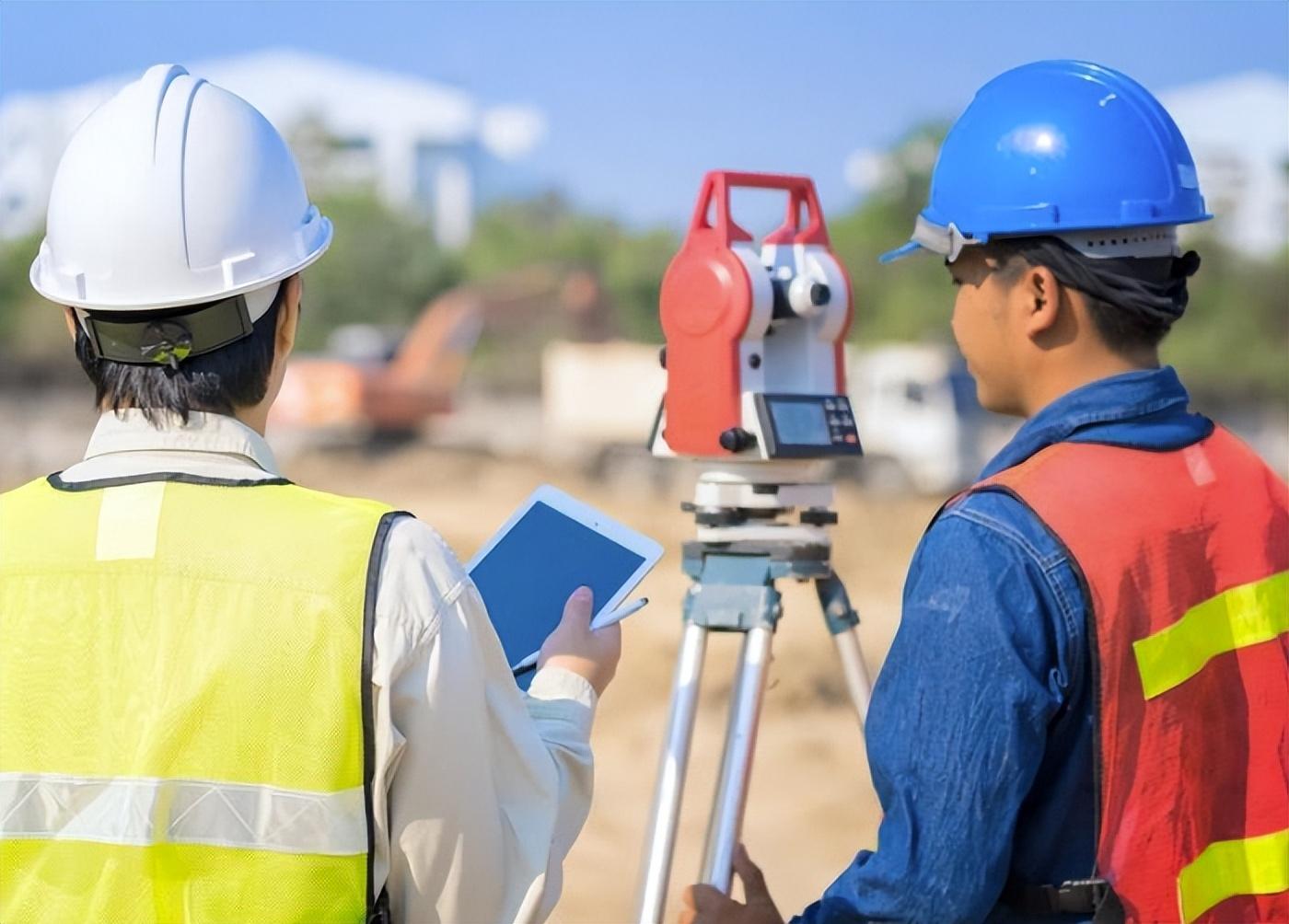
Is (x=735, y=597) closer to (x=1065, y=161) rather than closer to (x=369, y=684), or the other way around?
(x=1065, y=161)

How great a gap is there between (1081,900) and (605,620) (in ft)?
1.95

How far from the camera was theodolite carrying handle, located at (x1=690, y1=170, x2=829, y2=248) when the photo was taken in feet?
9.49

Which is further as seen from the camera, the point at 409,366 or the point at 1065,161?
the point at 409,366

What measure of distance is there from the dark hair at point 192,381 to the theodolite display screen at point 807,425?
1295mm

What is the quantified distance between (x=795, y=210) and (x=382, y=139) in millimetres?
64824

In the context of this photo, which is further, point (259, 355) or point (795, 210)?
point (795, 210)

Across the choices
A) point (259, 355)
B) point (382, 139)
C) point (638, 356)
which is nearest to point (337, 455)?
point (638, 356)

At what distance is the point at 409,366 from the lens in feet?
70.8

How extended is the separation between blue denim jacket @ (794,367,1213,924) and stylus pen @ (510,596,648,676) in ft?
0.99

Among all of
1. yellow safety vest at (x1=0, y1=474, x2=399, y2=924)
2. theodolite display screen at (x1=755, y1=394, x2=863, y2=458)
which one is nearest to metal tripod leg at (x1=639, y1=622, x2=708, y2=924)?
theodolite display screen at (x1=755, y1=394, x2=863, y2=458)

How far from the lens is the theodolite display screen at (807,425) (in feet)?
9.28

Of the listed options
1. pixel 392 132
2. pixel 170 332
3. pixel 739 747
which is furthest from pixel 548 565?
pixel 392 132

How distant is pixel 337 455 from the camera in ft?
63.5

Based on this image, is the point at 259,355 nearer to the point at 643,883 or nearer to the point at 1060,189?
the point at 1060,189
